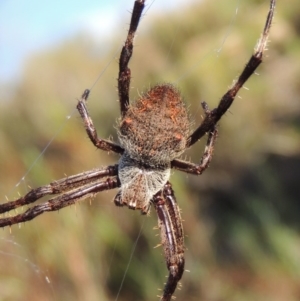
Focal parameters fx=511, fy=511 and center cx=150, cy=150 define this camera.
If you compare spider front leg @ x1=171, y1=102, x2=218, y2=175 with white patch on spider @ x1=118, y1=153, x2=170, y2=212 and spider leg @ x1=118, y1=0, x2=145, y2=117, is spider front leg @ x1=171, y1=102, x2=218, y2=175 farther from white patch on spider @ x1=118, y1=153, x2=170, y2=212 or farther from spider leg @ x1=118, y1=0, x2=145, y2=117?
spider leg @ x1=118, y1=0, x2=145, y2=117

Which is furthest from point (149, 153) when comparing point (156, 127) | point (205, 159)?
point (205, 159)

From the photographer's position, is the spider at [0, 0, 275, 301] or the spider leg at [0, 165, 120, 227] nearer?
the spider at [0, 0, 275, 301]

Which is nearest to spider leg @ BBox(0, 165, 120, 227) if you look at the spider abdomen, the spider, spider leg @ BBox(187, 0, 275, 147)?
the spider

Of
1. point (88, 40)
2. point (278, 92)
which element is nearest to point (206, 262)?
point (278, 92)

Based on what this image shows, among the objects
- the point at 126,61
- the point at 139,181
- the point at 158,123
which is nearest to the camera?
the point at 158,123

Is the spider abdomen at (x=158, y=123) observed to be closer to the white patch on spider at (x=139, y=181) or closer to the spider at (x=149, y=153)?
the spider at (x=149, y=153)

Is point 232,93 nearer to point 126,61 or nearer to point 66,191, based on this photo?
point 126,61

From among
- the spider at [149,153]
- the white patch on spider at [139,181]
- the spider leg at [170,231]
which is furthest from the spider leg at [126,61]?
the spider leg at [170,231]
